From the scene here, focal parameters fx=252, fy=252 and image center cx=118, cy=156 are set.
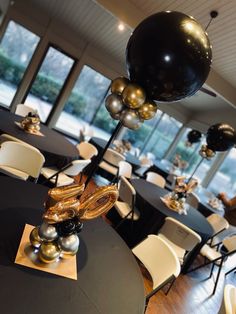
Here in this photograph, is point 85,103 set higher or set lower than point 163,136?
lower

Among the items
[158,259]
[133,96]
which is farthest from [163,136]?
[133,96]

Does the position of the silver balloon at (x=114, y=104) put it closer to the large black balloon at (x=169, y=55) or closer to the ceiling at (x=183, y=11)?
the large black balloon at (x=169, y=55)

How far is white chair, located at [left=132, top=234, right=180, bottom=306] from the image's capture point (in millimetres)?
1654

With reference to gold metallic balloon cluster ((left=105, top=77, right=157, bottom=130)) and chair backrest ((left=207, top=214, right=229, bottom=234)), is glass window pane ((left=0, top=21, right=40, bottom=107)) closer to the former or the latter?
chair backrest ((left=207, top=214, right=229, bottom=234))

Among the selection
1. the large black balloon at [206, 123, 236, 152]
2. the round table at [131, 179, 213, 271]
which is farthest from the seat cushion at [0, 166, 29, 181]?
the large black balloon at [206, 123, 236, 152]

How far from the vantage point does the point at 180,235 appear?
2.72m

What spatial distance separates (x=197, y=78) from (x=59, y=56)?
643cm

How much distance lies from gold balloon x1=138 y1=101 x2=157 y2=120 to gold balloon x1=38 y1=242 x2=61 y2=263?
0.85 m

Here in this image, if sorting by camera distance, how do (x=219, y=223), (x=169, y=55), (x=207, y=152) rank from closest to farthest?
1. (x=169, y=55)
2. (x=219, y=223)
3. (x=207, y=152)

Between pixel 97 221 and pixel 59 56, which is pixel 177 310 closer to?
pixel 97 221

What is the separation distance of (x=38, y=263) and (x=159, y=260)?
3.02ft

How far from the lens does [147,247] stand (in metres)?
1.90

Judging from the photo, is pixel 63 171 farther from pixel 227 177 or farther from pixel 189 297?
pixel 227 177

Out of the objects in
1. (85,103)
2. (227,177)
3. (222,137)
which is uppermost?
(222,137)
